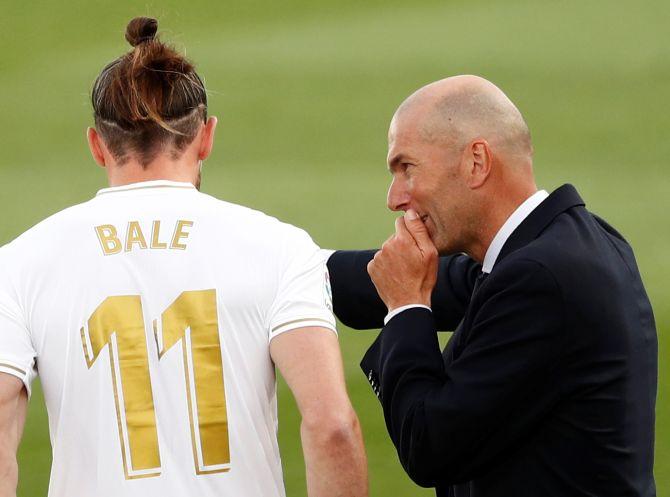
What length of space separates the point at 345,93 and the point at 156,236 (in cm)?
151

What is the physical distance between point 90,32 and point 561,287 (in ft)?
5.70

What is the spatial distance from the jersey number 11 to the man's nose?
384mm

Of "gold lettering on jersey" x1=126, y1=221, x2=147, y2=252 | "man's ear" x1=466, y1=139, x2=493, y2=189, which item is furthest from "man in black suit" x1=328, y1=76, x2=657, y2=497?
Result: "gold lettering on jersey" x1=126, y1=221, x2=147, y2=252

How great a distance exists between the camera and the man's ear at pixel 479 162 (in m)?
1.67

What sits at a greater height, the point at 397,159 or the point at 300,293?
the point at 397,159

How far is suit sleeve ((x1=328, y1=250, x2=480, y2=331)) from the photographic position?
78.5 inches

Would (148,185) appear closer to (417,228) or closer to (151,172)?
(151,172)

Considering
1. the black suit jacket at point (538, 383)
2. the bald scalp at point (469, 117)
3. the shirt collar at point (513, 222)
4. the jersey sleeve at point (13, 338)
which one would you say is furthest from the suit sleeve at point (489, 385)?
the jersey sleeve at point (13, 338)

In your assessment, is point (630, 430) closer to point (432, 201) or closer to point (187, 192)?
point (432, 201)

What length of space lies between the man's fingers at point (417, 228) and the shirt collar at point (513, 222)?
9 cm

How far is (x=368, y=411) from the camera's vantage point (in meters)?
2.69

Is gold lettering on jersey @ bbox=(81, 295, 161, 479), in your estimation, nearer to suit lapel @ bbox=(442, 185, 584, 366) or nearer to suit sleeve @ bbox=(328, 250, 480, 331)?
suit lapel @ bbox=(442, 185, 584, 366)

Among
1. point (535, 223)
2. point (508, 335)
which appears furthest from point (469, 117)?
point (508, 335)

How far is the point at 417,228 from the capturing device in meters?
1.74
